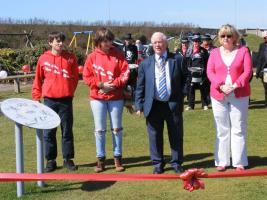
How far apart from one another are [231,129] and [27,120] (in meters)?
2.58

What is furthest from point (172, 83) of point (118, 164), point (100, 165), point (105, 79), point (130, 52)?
point (130, 52)

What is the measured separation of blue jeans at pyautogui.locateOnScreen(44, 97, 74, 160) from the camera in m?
6.43

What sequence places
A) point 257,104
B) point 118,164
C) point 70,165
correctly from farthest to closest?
point 257,104 < point 70,165 < point 118,164

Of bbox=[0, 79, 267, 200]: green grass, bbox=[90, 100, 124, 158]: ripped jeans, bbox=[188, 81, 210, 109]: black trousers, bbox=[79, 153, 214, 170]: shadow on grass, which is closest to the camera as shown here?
bbox=[0, 79, 267, 200]: green grass

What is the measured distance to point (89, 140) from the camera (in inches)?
344

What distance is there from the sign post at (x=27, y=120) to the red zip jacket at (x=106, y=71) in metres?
0.68

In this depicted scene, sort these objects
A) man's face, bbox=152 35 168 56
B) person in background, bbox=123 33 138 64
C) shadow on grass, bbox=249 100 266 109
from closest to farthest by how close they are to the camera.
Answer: man's face, bbox=152 35 168 56 → shadow on grass, bbox=249 100 266 109 → person in background, bbox=123 33 138 64

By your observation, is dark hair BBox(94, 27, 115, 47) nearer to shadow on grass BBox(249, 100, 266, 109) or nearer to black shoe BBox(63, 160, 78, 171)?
black shoe BBox(63, 160, 78, 171)

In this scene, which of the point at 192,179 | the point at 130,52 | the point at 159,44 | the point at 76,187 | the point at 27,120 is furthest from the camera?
the point at 130,52

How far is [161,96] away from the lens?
6055 mm

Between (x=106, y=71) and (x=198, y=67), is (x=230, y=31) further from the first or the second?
(x=198, y=67)

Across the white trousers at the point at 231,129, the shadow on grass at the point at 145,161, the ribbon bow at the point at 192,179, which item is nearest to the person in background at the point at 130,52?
the shadow on grass at the point at 145,161

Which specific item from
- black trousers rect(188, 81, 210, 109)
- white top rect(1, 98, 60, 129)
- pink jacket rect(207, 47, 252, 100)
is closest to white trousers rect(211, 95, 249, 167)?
pink jacket rect(207, 47, 252, 100)

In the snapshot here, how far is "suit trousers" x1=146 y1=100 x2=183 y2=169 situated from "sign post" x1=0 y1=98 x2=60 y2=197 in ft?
4.05
